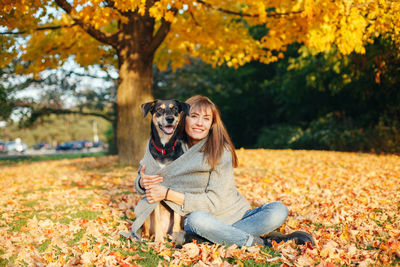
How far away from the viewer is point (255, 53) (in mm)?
9477

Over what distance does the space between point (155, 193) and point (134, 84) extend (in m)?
5.77

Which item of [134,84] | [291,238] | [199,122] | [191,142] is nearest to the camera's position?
[291,238]

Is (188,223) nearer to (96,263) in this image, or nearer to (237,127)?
(96,263)

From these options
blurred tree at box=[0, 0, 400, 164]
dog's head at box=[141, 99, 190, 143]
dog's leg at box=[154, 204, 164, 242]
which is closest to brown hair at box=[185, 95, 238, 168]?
dog's head at box=[141, 99, 190, 143]

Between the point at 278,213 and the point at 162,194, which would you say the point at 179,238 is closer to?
the point at 162,194

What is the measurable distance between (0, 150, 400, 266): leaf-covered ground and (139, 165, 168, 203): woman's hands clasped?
0.48 meters

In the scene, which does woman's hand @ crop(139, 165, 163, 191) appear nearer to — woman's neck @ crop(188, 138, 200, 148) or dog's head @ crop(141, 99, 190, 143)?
dog's head @ crop(141, 99, 190, 143)

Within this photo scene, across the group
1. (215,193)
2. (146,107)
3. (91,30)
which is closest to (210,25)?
(91,30)

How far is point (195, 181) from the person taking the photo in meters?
3.30

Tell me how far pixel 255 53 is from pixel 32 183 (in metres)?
6.57

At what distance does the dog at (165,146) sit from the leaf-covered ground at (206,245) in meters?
0.19

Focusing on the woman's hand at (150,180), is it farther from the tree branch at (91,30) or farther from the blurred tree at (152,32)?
the tree branch at (91,30)

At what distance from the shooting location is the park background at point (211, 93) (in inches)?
128

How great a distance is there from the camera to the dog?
334 cm
